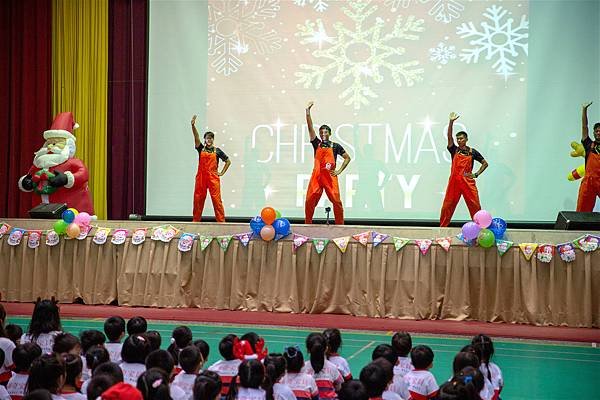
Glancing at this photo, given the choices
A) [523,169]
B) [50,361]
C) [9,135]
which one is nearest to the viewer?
[50,361]

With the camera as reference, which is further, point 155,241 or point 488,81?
point 488,81

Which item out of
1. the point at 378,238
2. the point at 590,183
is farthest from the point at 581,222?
the point at 378,238

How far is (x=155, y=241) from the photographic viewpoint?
8.61 meters

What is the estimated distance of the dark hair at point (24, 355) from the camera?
3.38 metres

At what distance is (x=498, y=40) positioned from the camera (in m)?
10.3

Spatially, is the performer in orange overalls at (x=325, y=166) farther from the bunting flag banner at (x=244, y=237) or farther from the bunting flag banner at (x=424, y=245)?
the bunting flag banner at (x=424, y=245)

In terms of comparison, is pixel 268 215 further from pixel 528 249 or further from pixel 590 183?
pixel 590 183

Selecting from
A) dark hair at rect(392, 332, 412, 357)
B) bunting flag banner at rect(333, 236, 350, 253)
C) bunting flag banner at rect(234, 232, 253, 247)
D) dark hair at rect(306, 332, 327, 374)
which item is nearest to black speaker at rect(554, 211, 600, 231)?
bunting flag banner at rect(333, 236, 350, 253)

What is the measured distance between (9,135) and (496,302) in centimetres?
937

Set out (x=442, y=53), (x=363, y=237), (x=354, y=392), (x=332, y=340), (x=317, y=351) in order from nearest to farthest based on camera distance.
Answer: (x=354, y=392) < (x=317, y=351) < (x=332, y=340) < (x=363, y=237) < (x=442, y=53)

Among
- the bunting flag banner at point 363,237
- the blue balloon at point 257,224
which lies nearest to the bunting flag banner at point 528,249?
the bunting flag banner at point 363,237

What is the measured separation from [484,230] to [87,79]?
7990 millimetres

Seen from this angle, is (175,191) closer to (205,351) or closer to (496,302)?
(496,302)

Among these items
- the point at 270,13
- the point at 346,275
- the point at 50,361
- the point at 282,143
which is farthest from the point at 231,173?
the point at 50,361
